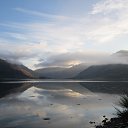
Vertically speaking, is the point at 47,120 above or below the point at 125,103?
below

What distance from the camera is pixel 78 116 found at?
2786 cm

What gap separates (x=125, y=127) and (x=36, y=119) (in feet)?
37.7

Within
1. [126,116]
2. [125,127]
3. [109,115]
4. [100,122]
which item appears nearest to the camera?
[125,127]

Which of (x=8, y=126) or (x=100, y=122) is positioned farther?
(x=100, y=122)

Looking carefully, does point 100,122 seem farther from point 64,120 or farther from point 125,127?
point 125,127

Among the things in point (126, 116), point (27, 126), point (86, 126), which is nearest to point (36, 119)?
point (27, 126)

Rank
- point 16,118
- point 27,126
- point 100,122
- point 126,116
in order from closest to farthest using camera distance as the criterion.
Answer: point 126,116 < point 27,126 < point 100,122 < point 16,118

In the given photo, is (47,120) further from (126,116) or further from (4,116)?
(126,116)

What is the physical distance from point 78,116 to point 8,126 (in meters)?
8.08

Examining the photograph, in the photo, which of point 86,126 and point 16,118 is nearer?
point 86,126

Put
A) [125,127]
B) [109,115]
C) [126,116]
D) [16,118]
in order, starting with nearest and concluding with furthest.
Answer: [125,127], [126,116], [16,118], [109,115]

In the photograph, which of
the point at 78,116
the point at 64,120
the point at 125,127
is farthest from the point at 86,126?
the point at 125,127

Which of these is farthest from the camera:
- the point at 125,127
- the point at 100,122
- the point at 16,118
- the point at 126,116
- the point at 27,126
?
the point at 16,118

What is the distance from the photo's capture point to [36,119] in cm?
2562
